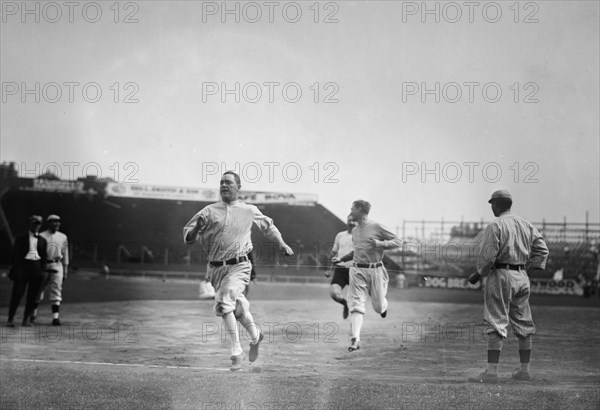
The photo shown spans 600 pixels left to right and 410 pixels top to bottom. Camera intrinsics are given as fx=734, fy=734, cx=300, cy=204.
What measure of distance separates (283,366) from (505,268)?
2632mm

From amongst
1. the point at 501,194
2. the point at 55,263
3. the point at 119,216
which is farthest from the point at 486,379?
the point at 119,216

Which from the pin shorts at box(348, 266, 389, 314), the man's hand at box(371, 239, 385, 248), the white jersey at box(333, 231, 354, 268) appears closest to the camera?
the man's hand at box(371, 239, 385, 248)

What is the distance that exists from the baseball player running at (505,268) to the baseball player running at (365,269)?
1986mm

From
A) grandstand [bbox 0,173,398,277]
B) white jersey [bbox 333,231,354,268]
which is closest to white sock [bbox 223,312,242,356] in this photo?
white jersey [bbox 333,231,354,268]

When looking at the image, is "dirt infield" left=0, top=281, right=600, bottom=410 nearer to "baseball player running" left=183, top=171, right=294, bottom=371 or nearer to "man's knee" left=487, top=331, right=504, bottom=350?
"man's knee" left=487, top=331, right=504, bottom=350

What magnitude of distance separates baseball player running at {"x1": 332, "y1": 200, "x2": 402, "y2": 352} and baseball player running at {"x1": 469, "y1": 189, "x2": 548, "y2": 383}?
1986mm

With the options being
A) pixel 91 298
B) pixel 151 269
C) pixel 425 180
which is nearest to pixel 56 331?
pixel 425 180

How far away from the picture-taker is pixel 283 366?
8.01 metres

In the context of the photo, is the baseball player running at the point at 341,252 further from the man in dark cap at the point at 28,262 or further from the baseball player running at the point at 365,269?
the man in dark cap at the point at 28,262

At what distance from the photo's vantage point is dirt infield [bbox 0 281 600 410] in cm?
601

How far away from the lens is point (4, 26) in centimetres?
925

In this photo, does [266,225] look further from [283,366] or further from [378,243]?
[378,243]

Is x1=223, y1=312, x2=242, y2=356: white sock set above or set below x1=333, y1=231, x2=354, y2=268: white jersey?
below

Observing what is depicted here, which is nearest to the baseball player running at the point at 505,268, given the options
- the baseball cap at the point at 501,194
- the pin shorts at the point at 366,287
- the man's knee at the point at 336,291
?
the baseball cap at the point at 501,194
